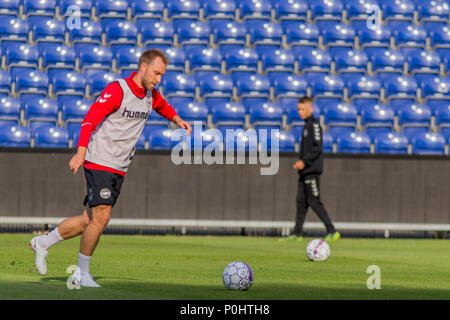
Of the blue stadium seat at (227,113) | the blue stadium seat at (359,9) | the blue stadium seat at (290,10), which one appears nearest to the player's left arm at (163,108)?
the blue stadium seat at (227,113)

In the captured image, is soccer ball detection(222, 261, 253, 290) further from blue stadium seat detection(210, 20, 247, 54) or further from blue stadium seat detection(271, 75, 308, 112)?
blue stadium seat detection(210, 20, 247, 54)

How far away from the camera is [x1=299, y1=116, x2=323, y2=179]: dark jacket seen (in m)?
15.5

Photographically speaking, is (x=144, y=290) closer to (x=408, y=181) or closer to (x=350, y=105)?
(x=408, y=181)

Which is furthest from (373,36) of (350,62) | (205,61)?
(205,61)

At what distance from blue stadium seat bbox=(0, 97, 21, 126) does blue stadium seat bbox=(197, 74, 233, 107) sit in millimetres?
4100

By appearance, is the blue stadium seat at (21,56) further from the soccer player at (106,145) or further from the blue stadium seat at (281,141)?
the soccer player at (106,145)

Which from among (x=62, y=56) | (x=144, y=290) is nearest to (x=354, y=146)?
(x=62, y=56)

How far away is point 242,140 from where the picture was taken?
18.3m

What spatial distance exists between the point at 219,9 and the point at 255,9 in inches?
36.8

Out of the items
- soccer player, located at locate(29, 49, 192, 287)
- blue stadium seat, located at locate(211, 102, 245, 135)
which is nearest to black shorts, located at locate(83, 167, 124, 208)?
soccer player, located at locate(29, 49, 192, 287)

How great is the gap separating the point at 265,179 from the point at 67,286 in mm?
10476

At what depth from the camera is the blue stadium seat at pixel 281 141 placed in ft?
60.3
